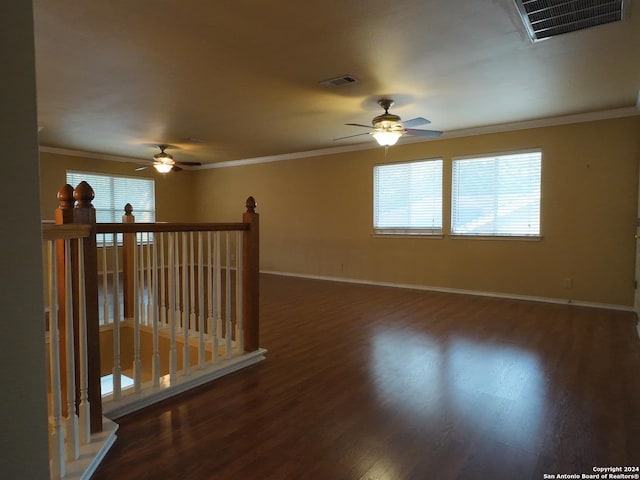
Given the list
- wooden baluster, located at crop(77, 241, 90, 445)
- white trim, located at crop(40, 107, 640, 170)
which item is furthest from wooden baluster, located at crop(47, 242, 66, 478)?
white trim, located at crop(40, 107, 640, 170)

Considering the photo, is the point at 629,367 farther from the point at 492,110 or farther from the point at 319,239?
the point at 319,239

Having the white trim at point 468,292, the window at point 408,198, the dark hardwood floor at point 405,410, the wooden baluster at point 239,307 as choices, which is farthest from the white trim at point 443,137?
the wooden baluster at point 239,307

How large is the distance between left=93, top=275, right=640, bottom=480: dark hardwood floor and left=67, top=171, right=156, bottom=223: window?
5.77 m

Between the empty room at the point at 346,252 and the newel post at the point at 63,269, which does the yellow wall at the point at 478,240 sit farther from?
the newel post at the point at 63,269

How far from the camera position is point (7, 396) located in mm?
965

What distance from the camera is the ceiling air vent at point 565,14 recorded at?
238 cm

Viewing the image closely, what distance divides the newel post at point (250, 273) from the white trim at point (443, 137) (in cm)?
414

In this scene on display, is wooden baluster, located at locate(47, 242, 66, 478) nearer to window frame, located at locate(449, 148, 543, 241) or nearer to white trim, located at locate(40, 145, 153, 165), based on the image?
window frame, located at locate(449, 148, 543, 241)

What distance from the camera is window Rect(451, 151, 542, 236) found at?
5.37m

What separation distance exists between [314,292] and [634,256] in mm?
4318

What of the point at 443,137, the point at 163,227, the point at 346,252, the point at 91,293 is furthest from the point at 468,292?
the point at 91,293

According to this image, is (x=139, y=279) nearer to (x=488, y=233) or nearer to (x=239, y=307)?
(x=239, y=307)

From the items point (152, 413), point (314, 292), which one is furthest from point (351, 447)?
point (314, 292)

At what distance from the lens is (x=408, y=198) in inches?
256
